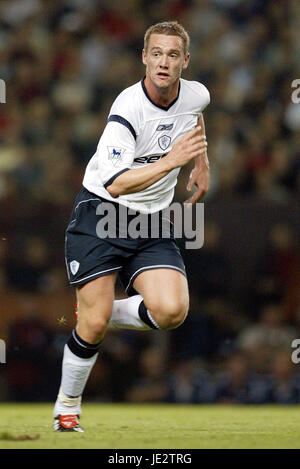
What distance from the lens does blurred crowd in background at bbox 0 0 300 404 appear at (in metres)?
7.41

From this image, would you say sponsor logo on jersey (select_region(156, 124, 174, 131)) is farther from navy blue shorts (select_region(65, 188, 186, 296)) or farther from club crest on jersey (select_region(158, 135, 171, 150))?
navy blue shorts (select_region(65, 188, 186, 296))

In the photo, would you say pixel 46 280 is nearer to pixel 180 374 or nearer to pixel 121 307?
pixel 180 374

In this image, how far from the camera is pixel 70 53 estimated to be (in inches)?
339

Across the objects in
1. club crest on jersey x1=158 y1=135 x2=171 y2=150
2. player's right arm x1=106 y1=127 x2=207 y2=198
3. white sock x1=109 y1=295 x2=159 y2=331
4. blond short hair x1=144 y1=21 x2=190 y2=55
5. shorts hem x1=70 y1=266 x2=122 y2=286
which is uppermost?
blond short hair x1=144 y1=21 x2=190 y2=55

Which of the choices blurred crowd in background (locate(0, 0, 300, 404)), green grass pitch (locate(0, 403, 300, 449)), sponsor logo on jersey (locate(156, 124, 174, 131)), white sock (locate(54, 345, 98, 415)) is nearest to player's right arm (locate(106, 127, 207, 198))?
sponsor logo on jersey (locate(156, 124, 174, 131))

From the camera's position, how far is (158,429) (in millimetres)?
4758

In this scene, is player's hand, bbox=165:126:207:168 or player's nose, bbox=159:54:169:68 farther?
player's nose, bbox=159:54:169:68

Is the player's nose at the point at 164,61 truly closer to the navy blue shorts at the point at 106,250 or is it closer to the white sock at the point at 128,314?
the navy blue shorts at the point at 106,250

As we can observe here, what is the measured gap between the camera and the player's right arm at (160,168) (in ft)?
13.7

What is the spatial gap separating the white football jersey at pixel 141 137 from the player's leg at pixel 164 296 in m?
0.37

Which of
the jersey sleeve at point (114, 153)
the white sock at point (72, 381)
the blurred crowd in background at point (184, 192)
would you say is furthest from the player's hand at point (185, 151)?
the blurred crowd in background at point (184, 192)

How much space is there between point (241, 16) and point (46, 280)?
3.28m

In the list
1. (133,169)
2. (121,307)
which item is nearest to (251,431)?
Answer: (121,307)

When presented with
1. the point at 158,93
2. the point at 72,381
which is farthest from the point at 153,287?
the point at 158,93
